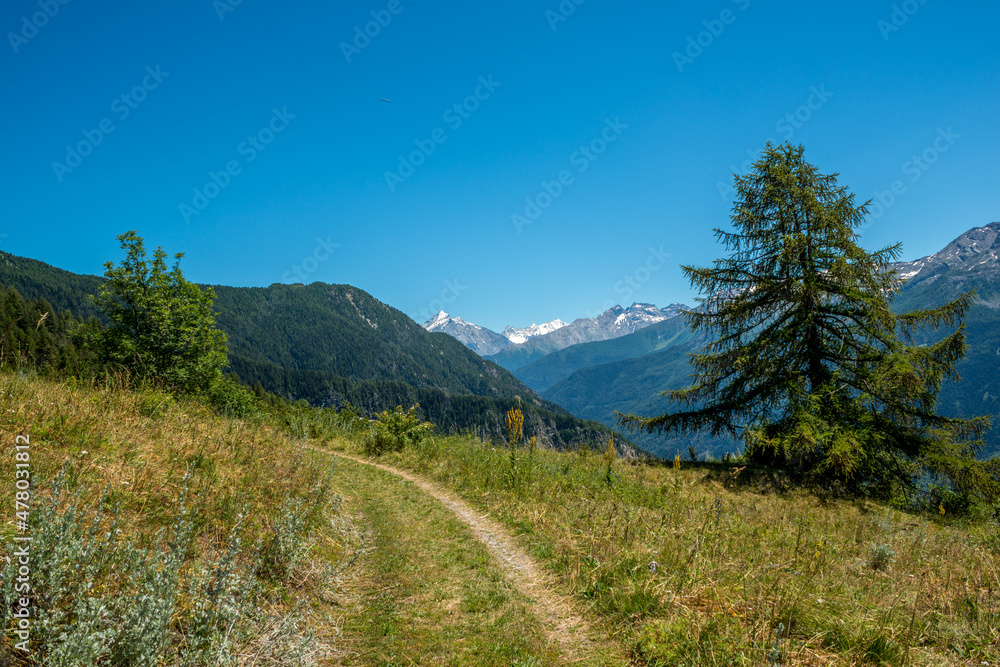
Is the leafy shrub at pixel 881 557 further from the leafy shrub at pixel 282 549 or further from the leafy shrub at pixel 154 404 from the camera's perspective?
the leafy shrub at pixel 154 404

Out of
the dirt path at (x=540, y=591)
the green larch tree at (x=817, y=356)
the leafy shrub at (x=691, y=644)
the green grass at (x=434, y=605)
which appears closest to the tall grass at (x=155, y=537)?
the green grass at (x=434, y=605)

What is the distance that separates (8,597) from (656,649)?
488 cm

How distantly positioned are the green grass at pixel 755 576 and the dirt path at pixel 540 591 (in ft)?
0.69

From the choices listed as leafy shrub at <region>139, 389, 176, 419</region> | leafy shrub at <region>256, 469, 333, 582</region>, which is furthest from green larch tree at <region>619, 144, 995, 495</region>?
leafy shrub at <region>139, 389, 176, 419</region>

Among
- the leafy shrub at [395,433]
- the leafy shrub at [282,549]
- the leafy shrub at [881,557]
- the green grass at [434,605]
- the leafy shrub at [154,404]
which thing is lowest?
the leafy shrub at [881,557]

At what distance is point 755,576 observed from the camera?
5.23m

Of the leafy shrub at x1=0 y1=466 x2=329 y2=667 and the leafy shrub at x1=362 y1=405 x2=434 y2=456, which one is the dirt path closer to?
the leafy shrub at x1=0 y1=466 x2=329 y2=667

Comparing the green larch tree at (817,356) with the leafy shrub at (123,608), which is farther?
the green larch tree at (817,356)

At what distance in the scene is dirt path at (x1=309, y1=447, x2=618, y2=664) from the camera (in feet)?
14.7

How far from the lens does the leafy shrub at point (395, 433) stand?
15.7 m

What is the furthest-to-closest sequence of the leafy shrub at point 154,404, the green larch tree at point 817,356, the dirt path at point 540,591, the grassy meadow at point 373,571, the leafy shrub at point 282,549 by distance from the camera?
the green larch tree at point 817,356 → the leafy shrub at point 154,404 → the leafy shrub at point 282,549 → the dirt path at point 540,591 → the grassy meadow at point 373,571

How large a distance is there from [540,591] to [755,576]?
2592 millimetres

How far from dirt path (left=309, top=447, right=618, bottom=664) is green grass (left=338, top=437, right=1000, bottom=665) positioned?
0.21 m

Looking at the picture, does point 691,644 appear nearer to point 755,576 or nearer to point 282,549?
point 755,576
